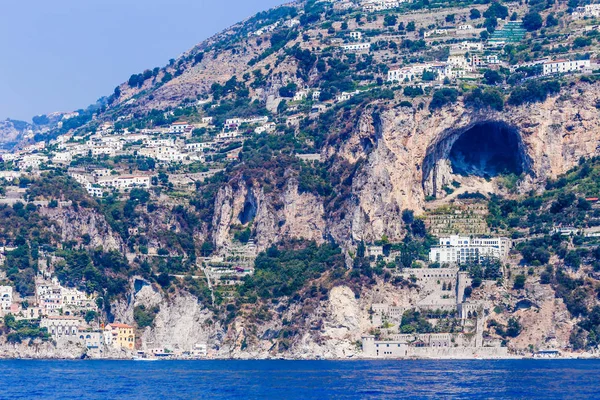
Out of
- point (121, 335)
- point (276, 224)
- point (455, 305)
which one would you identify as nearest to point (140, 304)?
point (121, 335)

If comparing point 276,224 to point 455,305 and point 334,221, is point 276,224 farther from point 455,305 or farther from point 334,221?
point 455,305

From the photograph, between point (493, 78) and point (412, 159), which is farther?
point (493, 78)

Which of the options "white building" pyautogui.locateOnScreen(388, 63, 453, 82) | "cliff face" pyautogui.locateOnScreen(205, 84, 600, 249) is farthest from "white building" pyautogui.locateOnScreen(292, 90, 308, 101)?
"cliff face" pyautogui.locateOnScreen(205, 84, 600, 249)

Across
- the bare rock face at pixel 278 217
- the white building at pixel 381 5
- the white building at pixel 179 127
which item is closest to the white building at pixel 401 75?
the bare rock face at pixel 278 217

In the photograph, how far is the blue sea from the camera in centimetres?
9031

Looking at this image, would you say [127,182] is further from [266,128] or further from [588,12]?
[588,12]

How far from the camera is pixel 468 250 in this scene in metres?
126

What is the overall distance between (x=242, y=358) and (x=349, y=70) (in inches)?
1788

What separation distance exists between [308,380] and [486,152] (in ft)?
152

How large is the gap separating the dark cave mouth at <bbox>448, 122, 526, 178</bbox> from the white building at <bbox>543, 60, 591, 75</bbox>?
8321 mm

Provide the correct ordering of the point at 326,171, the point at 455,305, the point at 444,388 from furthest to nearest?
the point at 326,171, the point at 455,305, the point at 444,388

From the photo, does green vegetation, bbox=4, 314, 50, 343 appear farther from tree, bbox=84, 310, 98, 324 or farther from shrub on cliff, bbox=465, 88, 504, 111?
shrub on cliff, bbox=465, 88, 504, 111

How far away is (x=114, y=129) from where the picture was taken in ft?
577

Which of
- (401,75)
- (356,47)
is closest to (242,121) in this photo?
(356,47)
